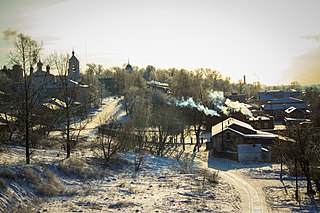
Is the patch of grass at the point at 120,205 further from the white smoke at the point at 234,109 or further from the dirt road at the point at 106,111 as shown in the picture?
the white smoke at the point at 234,109

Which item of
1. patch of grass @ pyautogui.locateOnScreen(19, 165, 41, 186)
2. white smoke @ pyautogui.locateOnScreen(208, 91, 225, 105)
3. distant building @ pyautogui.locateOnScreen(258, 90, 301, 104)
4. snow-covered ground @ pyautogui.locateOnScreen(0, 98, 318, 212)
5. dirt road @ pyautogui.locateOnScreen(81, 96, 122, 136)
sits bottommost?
snow-covered ground @ pyautogui.locateOnScreen(0, 98, 318, 212)

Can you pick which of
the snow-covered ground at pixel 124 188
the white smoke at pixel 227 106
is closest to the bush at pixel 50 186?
the snow-covered ground at pixel 124 188

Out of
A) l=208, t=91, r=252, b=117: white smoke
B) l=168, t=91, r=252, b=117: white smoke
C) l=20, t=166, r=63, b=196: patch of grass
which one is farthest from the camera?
l=208, t=91, r=252, b=117: white smoke

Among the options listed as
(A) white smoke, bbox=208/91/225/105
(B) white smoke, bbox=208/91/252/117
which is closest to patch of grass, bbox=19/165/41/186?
(B) white smoke, bbox=208/91/252/117

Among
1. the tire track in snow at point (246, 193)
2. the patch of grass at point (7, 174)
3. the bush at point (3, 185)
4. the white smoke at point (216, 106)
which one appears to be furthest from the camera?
the white smoke at point (216, 106)

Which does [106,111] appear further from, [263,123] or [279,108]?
[279,108]

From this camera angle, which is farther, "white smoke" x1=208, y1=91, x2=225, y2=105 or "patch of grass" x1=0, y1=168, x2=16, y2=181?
"white smoke" x1=208, y1=91, x2=225, y2=105

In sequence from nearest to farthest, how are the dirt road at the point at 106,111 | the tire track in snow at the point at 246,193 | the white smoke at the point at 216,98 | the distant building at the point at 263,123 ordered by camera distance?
the tire track in snow at the point at 246,193
the distant building at the point at 263,123
the white smoke at the point at 216,98
the dirt road at the point at 106,111

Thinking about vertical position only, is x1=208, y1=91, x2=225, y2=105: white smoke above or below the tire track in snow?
above

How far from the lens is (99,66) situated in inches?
5433

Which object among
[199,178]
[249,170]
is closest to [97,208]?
[199,178]

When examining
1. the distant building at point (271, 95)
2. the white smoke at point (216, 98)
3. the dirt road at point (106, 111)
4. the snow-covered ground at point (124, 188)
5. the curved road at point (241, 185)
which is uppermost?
the distant building at point (271, 95)

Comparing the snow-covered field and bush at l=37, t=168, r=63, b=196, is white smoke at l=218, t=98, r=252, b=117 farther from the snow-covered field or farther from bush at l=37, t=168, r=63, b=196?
bush at l=37, t=168, r=63, b=196

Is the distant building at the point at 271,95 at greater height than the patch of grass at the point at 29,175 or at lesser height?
greater
